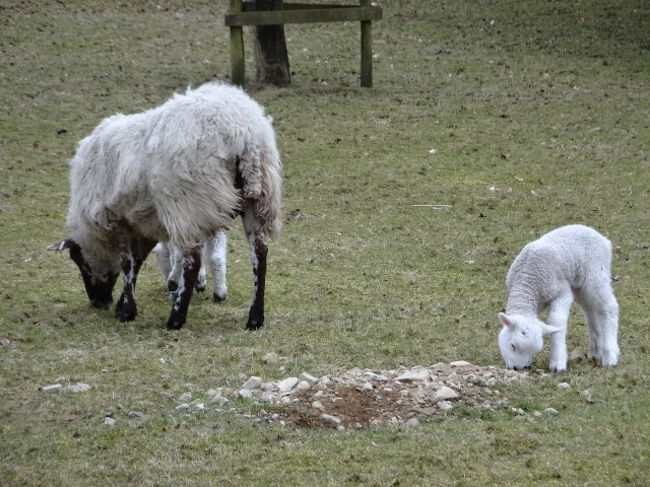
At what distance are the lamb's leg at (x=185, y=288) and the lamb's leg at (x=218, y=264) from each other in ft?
3.12

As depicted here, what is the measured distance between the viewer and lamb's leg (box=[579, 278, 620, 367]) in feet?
26.3

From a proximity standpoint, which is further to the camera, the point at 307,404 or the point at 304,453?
the point at 307,404

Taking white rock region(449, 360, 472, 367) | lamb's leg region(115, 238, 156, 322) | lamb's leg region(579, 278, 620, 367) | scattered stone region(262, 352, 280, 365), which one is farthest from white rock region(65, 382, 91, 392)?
lamb's leg region(579, 278, 620, 367)

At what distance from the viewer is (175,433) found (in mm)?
6457

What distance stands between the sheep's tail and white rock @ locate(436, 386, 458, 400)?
3.03m

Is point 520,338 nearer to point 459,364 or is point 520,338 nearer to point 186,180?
point 459,364

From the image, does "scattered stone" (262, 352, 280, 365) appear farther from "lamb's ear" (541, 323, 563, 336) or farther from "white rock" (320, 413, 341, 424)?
"lamb's ear" (541, 323, 563, 336)

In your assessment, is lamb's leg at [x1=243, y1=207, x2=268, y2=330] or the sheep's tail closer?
the sheep's tail

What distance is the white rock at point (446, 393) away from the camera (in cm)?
691

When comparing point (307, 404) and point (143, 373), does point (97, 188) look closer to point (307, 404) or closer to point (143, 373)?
point (143, 373)

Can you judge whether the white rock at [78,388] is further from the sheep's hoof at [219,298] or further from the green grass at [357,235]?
the sheep's hoof at [219,298]

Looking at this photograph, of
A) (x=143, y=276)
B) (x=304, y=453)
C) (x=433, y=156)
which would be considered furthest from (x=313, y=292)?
(x=433, y=156)

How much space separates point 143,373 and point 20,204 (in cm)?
713

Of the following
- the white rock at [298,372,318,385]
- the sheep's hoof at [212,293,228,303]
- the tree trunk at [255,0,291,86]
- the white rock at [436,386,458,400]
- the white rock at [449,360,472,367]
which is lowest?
the sheep's hoof at [212,293,228,303]
